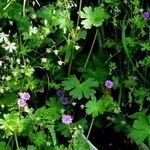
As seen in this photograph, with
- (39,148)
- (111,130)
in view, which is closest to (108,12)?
(111,130)

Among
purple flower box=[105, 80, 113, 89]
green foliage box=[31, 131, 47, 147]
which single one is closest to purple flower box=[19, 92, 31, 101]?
green foliage box=[31, 131, 47, 147]

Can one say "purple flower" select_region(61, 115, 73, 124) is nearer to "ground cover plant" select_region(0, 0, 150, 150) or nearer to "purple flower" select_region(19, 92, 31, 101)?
"ground cover plant" select_region(0, 0, 150, 150)

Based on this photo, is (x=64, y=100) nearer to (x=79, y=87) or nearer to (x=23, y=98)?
(x=79, y=87)

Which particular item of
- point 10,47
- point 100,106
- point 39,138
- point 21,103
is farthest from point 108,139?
point 10,47

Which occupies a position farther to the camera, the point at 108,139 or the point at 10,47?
the point at 108,139

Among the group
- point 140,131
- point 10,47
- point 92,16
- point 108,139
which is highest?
point 92,16
